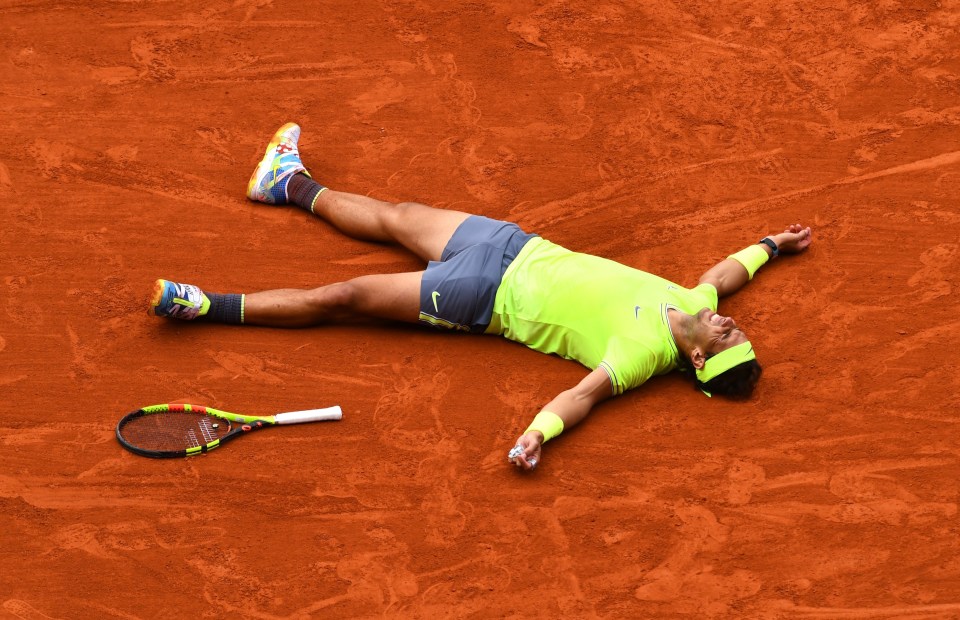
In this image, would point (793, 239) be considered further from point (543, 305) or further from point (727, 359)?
point (543, 305)

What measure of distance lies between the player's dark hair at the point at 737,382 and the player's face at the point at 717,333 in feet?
0.44

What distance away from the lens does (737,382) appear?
24.6 ft

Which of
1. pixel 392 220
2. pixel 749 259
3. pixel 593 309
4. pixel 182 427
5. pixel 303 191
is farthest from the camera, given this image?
pixel 303 191

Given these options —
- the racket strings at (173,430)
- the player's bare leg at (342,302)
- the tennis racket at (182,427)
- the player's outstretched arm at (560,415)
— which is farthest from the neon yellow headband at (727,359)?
the racket strings at (173,430)

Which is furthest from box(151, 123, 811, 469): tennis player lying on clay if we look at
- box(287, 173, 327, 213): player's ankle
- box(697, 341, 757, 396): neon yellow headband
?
box(287, 173, 327, 213): player's ankle

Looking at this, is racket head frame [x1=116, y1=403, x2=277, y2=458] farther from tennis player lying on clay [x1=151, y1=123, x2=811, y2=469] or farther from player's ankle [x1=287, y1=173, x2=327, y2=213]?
player's ankle [x1=287, y1=173, x2=327, y2=213]

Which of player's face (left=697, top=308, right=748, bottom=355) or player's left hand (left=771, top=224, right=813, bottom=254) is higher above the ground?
player's left hand (left=771, top=224, right=813, bottom=254)

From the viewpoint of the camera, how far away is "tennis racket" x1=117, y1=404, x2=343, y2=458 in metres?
7.14

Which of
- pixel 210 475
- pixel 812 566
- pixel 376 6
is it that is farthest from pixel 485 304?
pixel 376 6

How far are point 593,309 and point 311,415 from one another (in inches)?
66.7

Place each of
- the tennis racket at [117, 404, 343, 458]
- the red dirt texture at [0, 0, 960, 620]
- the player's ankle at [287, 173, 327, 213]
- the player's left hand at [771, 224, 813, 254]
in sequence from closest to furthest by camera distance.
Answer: the red dirt texture at [0, 0, 960, 620], the tennis racket at [117, 404, 343, 458], the player's left hand at [771, 224, 813, 254], the player's ankle at [287, 173, 327, 213]

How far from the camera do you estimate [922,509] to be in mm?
7051

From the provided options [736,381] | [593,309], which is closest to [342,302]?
[593,309]

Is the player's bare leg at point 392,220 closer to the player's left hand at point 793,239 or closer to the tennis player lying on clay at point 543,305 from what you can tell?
the tennis player lying on clay at point 543,305
